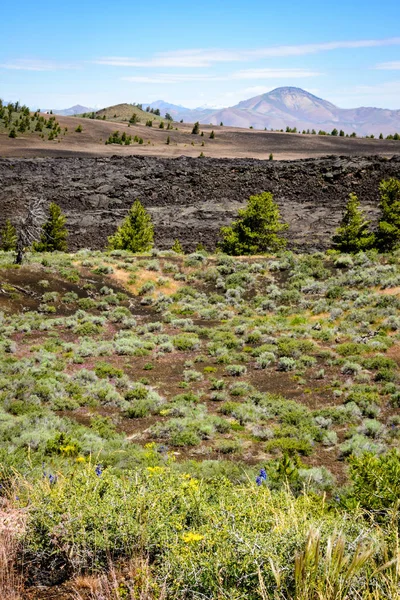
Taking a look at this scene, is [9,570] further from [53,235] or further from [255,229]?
[53,235]

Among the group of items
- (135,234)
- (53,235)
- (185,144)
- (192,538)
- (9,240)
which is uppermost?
(185,144)

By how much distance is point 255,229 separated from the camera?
39.3 meters

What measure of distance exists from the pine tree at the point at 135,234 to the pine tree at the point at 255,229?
22.1 ft

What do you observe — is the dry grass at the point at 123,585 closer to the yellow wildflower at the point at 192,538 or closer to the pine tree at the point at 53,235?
the yellow wildflower at the point at 192,538

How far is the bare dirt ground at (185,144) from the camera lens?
6875 centimetres

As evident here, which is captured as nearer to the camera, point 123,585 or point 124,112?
point 123,585

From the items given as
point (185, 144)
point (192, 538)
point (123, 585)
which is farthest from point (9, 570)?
point (185, 144)

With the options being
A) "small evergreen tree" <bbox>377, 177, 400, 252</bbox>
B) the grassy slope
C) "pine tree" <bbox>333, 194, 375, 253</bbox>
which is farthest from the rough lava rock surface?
Answer: the grassy slope

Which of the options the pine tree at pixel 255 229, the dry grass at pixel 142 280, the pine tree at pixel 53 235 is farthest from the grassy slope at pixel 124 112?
the dry grass at pixel 142 280

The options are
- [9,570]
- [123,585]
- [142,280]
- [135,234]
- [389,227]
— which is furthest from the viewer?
[135,234]

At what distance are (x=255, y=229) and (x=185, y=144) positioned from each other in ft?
148

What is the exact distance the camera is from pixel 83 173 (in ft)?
187

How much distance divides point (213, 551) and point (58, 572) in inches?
59.2

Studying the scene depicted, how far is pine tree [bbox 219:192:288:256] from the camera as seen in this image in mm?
38188
